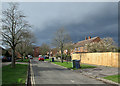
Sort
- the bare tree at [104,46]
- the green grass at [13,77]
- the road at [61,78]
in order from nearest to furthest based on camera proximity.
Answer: the green grass at [13,77], the road at [61,78], the bare tree at [104,46]

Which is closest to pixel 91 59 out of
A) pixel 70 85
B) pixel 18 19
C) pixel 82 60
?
pixel 82 60

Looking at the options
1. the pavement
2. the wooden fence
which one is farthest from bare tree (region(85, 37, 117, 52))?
the pavement

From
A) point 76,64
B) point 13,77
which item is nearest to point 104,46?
point 76,64

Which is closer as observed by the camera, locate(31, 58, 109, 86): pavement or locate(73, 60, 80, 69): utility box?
locate(31, 58, 109, 86): pavement

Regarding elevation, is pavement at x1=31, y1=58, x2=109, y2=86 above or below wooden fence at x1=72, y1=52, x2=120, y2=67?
below

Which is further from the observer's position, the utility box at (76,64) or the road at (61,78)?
the utility box at (76,64)

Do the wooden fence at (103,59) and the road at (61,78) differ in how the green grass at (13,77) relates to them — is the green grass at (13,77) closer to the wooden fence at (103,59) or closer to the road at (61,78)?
the road at (61,78)

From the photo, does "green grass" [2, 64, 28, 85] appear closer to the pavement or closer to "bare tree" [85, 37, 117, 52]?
the pavement

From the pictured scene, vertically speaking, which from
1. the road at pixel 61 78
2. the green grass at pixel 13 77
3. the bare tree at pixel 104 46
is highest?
the bare tree at pixel 104 46

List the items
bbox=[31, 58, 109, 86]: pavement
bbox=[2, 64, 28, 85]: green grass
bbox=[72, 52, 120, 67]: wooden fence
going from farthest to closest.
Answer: bbox=[72, 52, 120, 67]: wooden fence → bbox=[31, 58, 109, 86]: pavement → bbox=[2, 64, 28, 85]: green grass

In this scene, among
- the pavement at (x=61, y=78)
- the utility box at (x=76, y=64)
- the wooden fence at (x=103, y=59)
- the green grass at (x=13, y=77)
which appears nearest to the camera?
the green grass at (x=13, y=77)

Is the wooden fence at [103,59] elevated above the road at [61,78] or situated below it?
above

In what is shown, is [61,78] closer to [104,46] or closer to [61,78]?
[61,78]

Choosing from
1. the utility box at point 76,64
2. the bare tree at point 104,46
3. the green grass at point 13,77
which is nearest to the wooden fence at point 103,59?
the utility box at point 76,64
